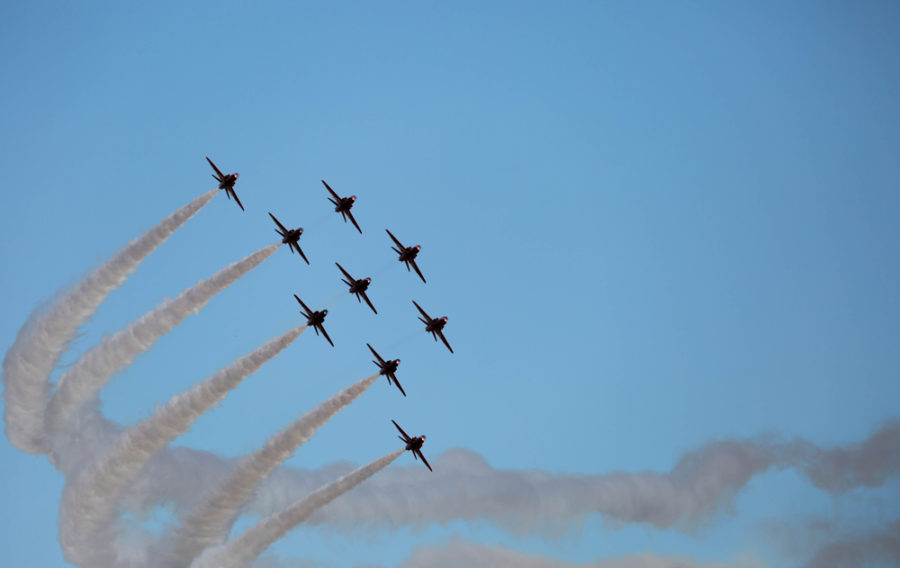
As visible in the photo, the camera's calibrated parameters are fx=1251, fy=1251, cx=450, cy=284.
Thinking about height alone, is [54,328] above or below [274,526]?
above

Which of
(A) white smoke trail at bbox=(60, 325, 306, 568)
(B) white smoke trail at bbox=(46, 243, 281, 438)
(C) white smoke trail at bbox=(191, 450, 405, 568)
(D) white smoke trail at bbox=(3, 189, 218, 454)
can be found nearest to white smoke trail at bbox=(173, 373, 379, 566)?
(C) white smoke trail at bbox=(191, 450, 405, 568)

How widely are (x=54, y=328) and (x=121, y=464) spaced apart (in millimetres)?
9374

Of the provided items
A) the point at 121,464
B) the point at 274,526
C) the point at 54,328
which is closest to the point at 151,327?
the point at 54,328

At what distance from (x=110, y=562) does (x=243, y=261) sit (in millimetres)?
18917

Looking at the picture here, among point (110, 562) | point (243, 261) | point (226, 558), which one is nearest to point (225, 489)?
point (226, 558)

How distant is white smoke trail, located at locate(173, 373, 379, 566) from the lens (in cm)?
7031

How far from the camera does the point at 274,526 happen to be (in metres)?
71.6

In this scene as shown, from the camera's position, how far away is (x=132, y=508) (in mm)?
73688

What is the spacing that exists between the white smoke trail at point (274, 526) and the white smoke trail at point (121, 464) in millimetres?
6084

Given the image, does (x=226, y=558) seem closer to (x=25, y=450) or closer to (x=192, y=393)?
(x=192, y=393)

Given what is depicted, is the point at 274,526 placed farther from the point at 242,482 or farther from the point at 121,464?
the point at 121,464

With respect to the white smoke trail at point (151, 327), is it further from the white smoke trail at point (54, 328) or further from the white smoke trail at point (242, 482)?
the white smoke trail at point (242, 482)

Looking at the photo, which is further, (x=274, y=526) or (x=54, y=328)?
(x=54, y=328)

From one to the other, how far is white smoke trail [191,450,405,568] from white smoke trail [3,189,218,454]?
14.0 m
